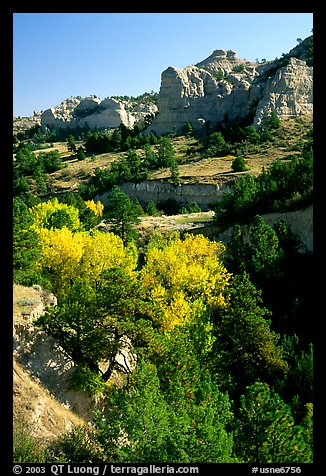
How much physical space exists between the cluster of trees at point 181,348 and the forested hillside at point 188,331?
5cm

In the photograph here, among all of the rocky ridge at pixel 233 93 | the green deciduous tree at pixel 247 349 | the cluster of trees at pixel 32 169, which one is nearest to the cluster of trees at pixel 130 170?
the cluster of trees at pixel 32 169

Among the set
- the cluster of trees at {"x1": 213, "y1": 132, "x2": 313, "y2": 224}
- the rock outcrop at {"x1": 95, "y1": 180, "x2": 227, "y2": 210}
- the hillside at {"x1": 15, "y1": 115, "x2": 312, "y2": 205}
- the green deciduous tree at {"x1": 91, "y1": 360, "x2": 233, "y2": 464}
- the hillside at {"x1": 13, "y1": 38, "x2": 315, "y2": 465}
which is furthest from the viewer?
the hillside at {"x1": 15, "y1": 115, "x2": 312, "y2": 205}

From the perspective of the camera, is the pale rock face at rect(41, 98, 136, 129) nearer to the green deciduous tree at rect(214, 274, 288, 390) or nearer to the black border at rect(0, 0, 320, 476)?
the green deciduous tree at rect(214, 274, 288, 390)

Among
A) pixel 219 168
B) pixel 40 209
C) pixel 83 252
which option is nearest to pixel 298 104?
pixel 219 168

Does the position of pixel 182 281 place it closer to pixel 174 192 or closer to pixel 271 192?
pixel 271 192

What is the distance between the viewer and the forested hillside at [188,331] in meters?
9.88

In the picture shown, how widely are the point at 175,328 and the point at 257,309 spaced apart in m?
3.31

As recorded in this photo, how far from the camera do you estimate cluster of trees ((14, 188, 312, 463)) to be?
9789 mm

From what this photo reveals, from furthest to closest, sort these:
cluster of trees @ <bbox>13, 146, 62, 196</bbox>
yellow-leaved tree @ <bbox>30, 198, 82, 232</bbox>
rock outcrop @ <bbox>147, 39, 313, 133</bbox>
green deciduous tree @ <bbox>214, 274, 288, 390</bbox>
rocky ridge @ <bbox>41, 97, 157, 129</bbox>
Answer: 1. rocky ridge @ <bbox>41, 97, 157, 129</bbox>
2. rock outcrop @ <bbox>147, 39, 313, 133</bbox>
3. cluster of trees @ <bbox>13, 146, 62, 196</bbox>
4. yellow-leaved tree @ <bbox>30, 198, 82, 232</bbox>
5. green deciduous tree @ <bbox>214, 274, 288, 390</bbox>

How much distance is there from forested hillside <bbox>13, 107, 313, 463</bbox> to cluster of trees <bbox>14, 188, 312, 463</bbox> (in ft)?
0.15

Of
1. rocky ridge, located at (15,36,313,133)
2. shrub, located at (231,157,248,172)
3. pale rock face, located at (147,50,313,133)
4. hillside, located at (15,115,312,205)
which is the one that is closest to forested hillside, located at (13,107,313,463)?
shrub, located at (231,157,248,172)

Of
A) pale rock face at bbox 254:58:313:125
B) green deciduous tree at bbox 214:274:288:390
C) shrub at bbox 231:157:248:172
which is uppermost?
pale rock face at bbox 254:58:313:125
